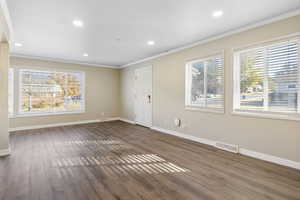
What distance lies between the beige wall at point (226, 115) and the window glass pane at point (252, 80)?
23cm

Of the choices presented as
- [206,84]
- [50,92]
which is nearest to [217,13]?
[206,84]

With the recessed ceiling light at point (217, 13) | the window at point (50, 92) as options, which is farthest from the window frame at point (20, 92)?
the recessed ceiling light at point (217, 13)

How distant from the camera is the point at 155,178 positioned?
2.29 metres

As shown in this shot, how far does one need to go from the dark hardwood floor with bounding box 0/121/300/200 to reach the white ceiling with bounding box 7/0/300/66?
Result: 2569 mm

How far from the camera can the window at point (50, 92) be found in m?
5.43

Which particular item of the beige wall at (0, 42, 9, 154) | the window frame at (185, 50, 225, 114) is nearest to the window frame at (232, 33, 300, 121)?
the window frame at (185, 50, 225, 114)

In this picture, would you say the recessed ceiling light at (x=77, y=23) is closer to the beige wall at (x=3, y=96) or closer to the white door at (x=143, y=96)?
the beige wall at (x=3, y=96)

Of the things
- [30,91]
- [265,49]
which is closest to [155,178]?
[265,49]

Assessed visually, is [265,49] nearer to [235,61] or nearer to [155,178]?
[235,61]

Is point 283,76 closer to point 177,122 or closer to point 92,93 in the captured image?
point 177,122

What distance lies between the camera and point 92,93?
22.1 ft

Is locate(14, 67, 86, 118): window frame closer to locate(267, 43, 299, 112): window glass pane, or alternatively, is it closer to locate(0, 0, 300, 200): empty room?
locate(0, 0, 300, 200): empty room

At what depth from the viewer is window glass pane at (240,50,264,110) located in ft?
9.97

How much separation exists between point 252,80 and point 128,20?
8.81 ft
